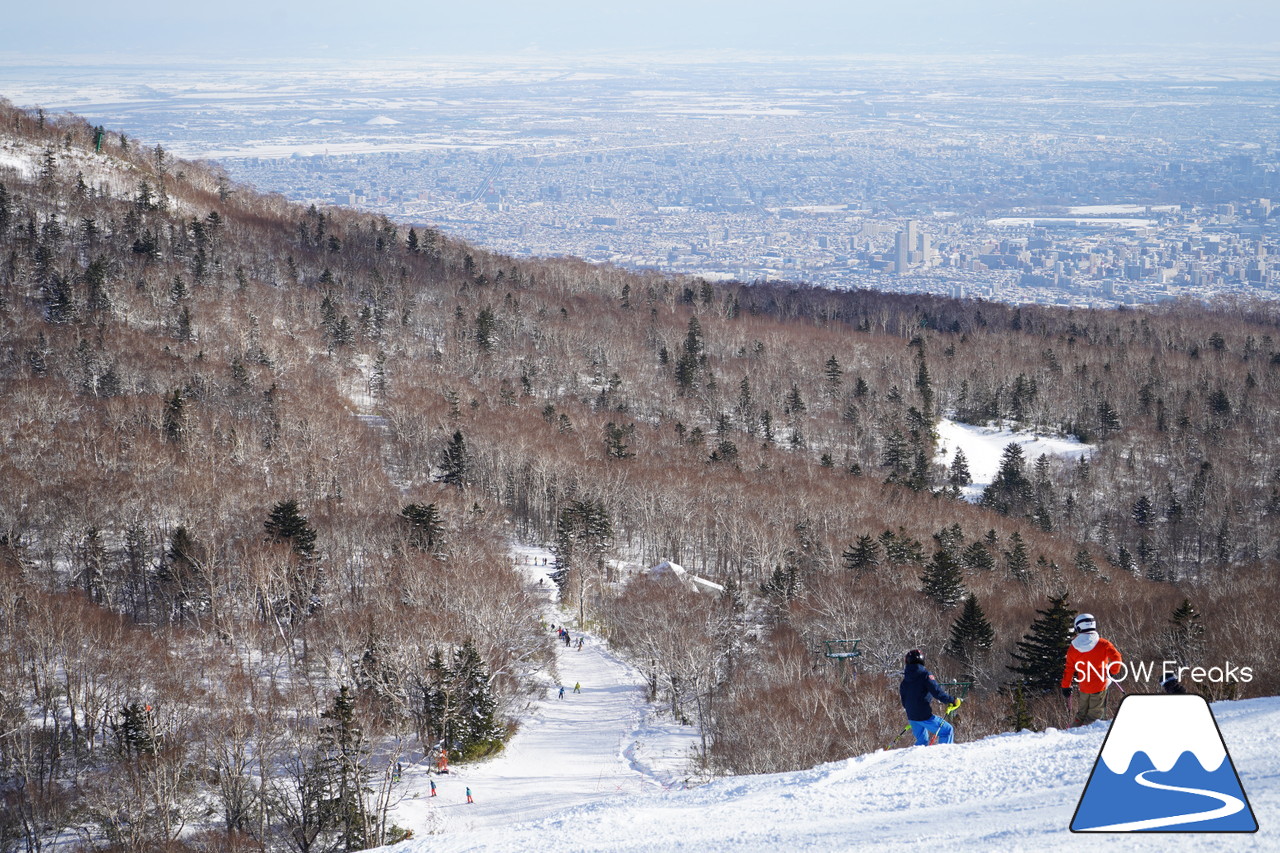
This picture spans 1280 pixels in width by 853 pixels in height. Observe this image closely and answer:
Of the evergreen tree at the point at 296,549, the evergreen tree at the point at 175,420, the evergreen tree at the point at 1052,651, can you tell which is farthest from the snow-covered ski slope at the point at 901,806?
the evergreen tree at the point at 175,420

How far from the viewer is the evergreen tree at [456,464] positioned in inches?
2601

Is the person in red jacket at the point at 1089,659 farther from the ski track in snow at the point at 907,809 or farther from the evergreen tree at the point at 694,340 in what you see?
the evergreen tree at the point at 694,340

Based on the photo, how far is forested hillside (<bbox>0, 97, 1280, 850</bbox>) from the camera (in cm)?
3144

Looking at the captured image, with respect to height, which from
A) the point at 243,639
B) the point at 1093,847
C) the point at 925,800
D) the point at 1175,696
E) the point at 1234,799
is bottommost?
the point at 243,639

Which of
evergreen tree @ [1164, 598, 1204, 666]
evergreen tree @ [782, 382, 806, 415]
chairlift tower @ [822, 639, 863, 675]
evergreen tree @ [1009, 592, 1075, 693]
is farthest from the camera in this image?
evergreen tree @ [782, 382, 806, 415]

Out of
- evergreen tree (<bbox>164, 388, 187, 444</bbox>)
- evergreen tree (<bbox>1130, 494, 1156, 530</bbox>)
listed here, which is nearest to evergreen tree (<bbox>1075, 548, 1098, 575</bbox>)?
evergreen tree (<bbox>1130, 494, 1156, 530</bbox>)

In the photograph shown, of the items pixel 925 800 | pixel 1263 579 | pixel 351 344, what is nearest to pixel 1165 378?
pixel 1263 579

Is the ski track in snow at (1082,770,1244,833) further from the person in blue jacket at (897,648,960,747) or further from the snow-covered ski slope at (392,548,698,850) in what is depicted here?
the snow-covered ski slope at (392,548,698,850)

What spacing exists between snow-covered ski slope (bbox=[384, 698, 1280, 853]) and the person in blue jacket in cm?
37

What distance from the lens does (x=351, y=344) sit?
93062 millimetres

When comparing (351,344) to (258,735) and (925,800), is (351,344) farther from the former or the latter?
(925,800)

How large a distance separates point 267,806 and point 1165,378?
108 meters

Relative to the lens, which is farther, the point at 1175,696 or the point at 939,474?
the point at 939,474

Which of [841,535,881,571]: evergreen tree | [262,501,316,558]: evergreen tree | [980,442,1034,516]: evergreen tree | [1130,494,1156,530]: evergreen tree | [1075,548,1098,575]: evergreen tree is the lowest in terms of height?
[1130,494,1156,530]: evergreen tree
